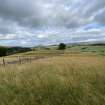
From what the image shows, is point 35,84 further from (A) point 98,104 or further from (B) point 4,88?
(A) point 98,104

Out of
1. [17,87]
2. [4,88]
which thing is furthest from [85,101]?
[4,88]

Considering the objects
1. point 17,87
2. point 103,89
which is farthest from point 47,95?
point 103,89

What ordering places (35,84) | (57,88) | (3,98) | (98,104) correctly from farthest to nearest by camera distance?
(35,84)
(57,88)
(3,98)
(98,104)

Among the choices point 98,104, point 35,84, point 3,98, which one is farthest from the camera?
point 35,84

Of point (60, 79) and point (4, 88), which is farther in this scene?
point (60, 79)

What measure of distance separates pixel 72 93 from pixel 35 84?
1.24 m

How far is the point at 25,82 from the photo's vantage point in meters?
5.19

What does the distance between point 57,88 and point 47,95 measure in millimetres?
422

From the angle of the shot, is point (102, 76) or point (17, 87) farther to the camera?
point (102, 76)

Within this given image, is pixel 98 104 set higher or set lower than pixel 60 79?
lower

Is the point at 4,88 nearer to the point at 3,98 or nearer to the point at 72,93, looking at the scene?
the point at 3,98

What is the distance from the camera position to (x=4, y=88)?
4.77 metres

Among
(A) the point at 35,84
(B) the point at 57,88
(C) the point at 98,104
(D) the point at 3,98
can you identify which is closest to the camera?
(C) the point at 98,104

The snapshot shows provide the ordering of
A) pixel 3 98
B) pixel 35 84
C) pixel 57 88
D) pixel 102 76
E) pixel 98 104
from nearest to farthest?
1. pixel 98 104
2. pixel 3 98
3. pixel 57 88
4. pixel 35 84
5. pixel 102 76
